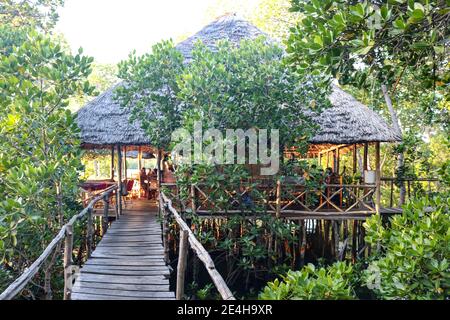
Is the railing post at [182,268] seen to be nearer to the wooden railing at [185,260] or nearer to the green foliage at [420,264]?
the wooden railing at [185,260]

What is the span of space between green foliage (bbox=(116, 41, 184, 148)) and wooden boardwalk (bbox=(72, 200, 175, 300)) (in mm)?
1569

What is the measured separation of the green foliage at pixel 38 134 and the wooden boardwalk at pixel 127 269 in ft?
2.18

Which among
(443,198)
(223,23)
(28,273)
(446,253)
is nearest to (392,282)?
(446,253)

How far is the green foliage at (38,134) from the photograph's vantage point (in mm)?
4215

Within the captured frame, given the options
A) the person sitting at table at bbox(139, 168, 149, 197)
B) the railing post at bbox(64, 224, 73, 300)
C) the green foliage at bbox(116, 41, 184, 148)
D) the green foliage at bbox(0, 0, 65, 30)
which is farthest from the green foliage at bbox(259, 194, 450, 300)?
the green foliage at bbox(0, 0, 65, 30)

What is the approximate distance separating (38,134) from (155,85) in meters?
1.93

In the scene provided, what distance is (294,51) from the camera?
323cm

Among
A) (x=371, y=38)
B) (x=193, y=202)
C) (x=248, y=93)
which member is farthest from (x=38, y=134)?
(x=371, y=38)

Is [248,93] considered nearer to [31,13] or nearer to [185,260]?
[185,260]

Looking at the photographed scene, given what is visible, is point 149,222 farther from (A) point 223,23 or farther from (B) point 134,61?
A: (A) point 223,23

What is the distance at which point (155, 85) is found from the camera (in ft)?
18.4

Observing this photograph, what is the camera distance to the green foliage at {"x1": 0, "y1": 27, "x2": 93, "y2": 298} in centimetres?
421

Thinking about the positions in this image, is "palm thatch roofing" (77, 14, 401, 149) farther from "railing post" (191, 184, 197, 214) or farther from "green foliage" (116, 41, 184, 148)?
"railing post" (191, 184, 197, 214)
